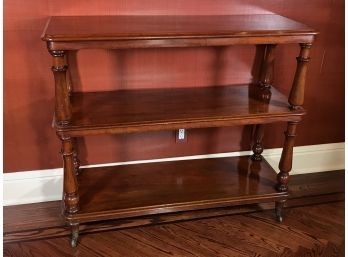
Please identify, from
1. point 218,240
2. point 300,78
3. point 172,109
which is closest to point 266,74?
point 300,78

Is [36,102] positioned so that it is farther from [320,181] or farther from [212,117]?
[320,181]

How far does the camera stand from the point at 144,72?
1856 millimetres

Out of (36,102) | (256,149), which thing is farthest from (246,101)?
(36,102)

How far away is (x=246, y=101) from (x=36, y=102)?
909 mm

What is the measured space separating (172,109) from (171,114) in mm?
58

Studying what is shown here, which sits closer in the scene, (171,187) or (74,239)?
(74,239)

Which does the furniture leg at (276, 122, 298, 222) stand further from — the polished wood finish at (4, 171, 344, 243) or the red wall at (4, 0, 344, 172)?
the red wall at (4, 0, 344, 172)

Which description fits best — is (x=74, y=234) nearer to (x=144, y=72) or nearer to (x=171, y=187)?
(x=171, y=187)

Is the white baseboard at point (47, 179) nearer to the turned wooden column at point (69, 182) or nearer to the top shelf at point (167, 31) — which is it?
the turned wooden column at point (69, 182)

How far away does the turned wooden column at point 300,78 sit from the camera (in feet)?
5.05

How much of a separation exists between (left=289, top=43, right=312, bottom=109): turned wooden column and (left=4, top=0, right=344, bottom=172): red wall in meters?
0.36

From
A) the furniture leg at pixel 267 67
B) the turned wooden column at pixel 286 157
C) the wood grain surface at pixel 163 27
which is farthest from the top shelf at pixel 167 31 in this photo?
the turned wooden column at pixel 286 157

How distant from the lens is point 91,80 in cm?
182

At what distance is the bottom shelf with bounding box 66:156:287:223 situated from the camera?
1.76 m
